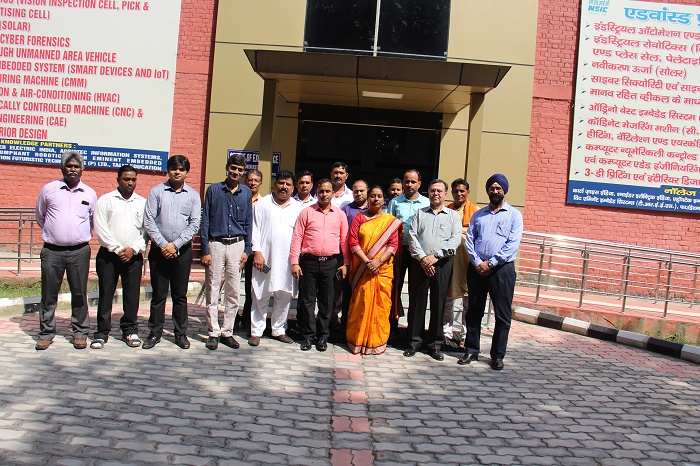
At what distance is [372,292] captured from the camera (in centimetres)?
682

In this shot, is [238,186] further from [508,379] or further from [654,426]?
[654,426]

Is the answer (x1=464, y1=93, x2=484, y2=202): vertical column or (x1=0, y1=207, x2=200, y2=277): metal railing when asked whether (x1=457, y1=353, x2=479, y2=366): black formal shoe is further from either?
(x1=0, y1=207, x2=200, y2=277): metal railing

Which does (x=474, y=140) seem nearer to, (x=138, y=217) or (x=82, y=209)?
(x=138, y=217)

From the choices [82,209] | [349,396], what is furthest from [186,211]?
[349,396]

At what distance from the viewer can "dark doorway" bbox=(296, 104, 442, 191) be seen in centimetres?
1266

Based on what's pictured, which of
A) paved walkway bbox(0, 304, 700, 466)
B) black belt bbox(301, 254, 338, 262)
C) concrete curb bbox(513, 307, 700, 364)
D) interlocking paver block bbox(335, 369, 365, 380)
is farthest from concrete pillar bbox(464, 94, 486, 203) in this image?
interlocking paver block bbox(335, 369, 365, 380)

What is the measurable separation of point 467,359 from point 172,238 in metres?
3.18

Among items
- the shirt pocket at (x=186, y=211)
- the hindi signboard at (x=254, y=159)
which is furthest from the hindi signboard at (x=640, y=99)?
the shirt pocket at (x=186, y=211)

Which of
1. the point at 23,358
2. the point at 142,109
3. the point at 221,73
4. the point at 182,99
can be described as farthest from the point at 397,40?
the point at 23,358

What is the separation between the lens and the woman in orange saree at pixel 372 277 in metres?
6.80

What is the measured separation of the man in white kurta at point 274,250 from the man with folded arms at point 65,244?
1669mm

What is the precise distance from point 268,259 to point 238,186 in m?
0.84

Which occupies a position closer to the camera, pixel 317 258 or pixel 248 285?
pixel 317 258

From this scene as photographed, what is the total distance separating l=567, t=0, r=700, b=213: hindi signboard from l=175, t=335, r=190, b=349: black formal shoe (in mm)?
8399
